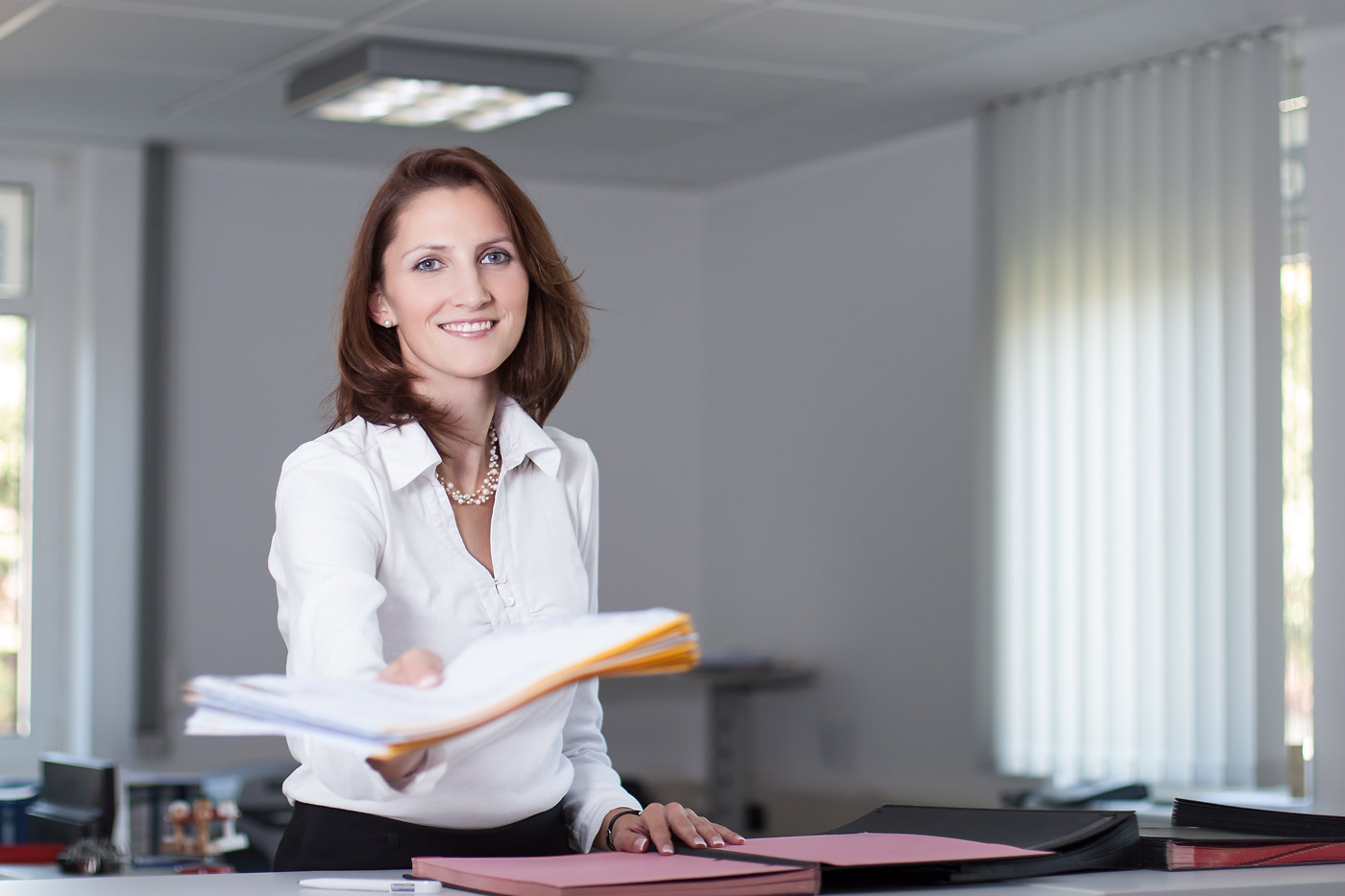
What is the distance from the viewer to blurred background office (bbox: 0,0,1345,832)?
4.10m

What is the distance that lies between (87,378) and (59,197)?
613 millimetres

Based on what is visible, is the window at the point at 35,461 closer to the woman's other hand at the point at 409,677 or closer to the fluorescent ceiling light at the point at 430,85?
the fluorescent ceiling light at the point at 430,85

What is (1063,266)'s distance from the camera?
15.5 feet

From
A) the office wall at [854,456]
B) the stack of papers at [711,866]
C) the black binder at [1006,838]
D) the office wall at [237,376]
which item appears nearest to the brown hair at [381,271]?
the stack of papers at [711,866]

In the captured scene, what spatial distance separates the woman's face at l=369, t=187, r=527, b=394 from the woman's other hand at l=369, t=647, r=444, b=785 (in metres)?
0.45

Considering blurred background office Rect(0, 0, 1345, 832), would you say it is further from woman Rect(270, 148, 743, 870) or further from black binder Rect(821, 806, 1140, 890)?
black binder Rect(821, 806, 1140, 890)

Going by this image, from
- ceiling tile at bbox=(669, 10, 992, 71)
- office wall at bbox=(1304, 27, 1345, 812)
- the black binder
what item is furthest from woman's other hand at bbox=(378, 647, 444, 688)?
office wall at bbox=(1304, 27, 1345, 812)

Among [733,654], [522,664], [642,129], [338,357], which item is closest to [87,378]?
[642,129]

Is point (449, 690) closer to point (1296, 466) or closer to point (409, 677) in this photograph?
point (409, 677)

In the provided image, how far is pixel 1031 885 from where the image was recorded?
131cm

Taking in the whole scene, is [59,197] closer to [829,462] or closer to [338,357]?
[829,462]

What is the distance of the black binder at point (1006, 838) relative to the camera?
4.23 feet

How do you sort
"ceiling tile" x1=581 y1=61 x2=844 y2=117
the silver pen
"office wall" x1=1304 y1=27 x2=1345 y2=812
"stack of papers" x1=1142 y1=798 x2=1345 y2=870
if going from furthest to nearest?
"ceiling tile" x1=581 y1=61 x2=844 y2=117 → "office wall" x1=1304 y1=27 x2=1345 y2=812 → "stack of papers" x1=1142 y1=798 x2=1345 y2=870 → the silver pen

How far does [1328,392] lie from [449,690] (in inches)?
130
